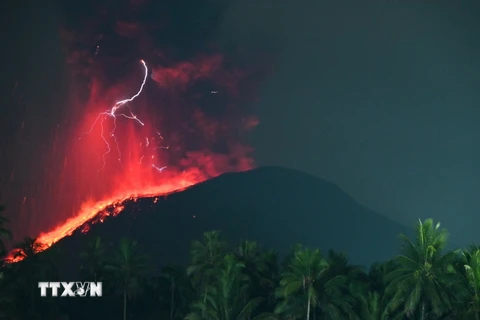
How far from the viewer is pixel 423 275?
41.7 meters

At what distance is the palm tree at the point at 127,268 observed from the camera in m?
60.7

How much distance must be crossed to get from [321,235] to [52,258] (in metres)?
131

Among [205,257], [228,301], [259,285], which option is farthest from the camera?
[205,257]

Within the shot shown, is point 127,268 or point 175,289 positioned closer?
point 127,268

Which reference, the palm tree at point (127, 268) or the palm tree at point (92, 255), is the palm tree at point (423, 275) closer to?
the palm tree at point (127, 268)

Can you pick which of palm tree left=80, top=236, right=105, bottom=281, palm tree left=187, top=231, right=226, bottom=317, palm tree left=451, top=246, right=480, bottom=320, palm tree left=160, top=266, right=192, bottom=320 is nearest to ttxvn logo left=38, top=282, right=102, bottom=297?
palm tree left=80, top=236, right=105, bottom=281

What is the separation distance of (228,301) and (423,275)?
16248mm

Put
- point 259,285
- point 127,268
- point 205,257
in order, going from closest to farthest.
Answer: point 259,285 → point 205,257 → point 127,268

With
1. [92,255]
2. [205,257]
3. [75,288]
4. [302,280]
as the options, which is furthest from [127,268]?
[302,280]

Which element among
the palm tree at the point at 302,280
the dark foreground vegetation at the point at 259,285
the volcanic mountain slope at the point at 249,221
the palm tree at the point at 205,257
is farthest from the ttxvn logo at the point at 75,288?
the volcanic mountain slope at the point at 249,221

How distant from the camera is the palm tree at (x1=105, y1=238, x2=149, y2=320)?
199ft

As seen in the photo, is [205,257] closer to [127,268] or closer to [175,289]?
[127,268]

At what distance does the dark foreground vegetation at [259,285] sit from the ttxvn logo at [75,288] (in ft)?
5.07

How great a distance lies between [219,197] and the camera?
159250 millimetres
